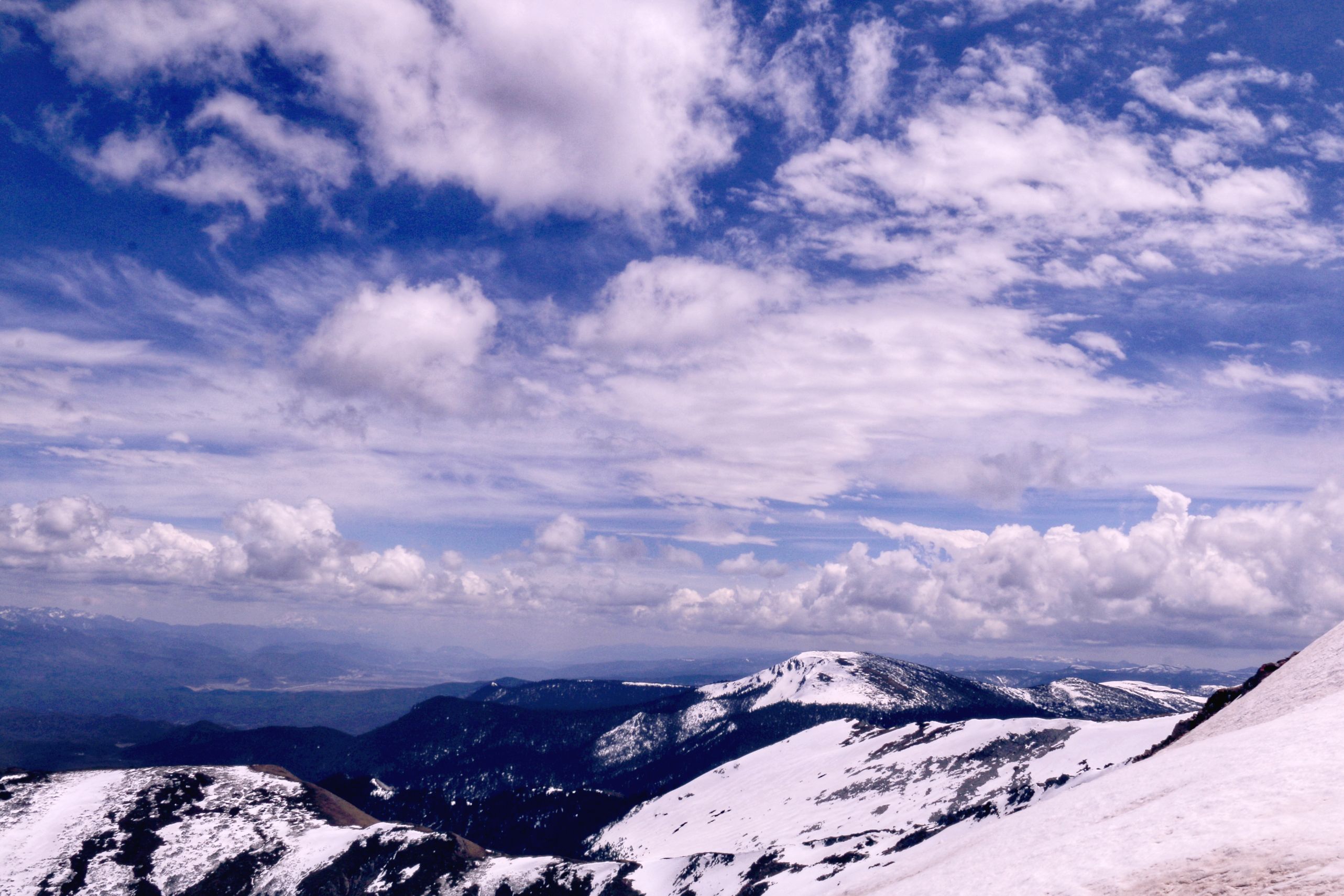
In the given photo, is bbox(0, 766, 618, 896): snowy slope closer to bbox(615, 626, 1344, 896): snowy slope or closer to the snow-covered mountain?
the snow-covered mountain

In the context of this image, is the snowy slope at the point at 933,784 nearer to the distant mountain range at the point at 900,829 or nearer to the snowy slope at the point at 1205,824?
the distant mountain range at the point at 900,829

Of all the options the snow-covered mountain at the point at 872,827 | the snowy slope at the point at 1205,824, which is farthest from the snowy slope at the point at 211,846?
the snowy slope at the point at 1205,824

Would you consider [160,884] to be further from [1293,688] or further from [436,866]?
[1293,688]

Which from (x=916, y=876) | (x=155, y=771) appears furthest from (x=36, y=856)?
(x=916, y=876)

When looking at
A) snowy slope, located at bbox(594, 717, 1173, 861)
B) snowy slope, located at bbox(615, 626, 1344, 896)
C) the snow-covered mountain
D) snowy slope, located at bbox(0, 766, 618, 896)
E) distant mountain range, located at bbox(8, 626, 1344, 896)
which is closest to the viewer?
snowy slope, located at bbox(615, 626, 1344, 896)

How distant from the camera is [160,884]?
11438 centimetres

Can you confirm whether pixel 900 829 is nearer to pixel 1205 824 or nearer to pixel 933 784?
pixel 933 784

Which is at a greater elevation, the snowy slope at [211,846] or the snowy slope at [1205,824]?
the snowy slope at [1205,824]

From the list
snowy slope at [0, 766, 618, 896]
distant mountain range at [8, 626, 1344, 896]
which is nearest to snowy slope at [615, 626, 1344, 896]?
distant mountain range at [8, 626, 1344, 896]

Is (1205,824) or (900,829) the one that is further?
(900,829)

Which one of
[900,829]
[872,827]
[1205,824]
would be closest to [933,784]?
[872,827]

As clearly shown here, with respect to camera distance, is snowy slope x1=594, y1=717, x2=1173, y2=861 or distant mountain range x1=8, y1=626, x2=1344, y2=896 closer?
distant mountain range x1=8, y1=626, x2=1344, y2=896

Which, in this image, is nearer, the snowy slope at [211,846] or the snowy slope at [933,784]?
the snowy slope at [211,846]

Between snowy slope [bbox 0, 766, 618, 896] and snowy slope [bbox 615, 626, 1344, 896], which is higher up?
snowy slope [bbox 615, 626, 1344, 896]
